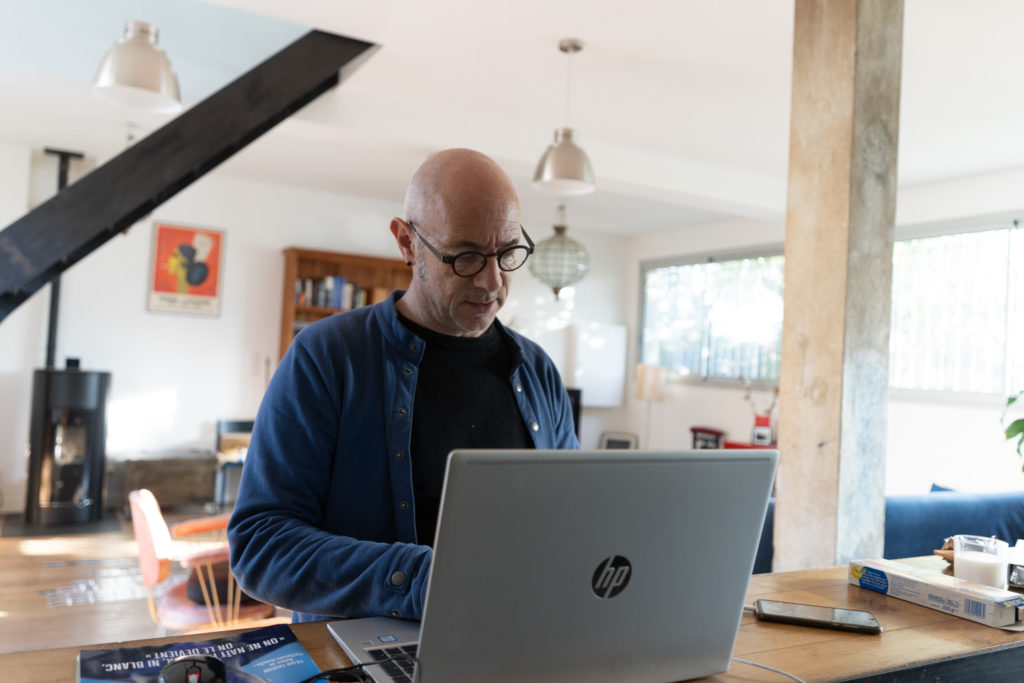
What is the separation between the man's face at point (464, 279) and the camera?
138 centimetres

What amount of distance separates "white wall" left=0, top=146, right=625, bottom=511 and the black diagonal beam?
118 inches

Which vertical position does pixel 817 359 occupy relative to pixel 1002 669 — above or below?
above

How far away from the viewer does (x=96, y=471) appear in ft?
19.8

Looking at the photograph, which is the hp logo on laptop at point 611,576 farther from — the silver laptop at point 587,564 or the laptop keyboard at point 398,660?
the laptop keyboard at point 398,660

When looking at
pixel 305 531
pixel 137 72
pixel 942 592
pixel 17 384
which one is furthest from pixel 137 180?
pixel 17 384

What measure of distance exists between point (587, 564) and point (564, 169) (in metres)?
3.18

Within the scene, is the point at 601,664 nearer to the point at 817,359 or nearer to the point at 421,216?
the point at 421,216

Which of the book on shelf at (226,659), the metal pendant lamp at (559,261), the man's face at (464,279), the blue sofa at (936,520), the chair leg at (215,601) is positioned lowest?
the chair leg at (215,601)

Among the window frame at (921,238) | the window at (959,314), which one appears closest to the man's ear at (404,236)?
the window frame at (921,238)

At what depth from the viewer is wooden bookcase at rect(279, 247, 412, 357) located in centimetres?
712

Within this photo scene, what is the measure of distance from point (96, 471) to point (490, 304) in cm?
567

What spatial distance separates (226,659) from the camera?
1.01m

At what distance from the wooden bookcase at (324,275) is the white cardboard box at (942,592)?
577 centimetres

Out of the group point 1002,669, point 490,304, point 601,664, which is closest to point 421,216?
point 490,304
